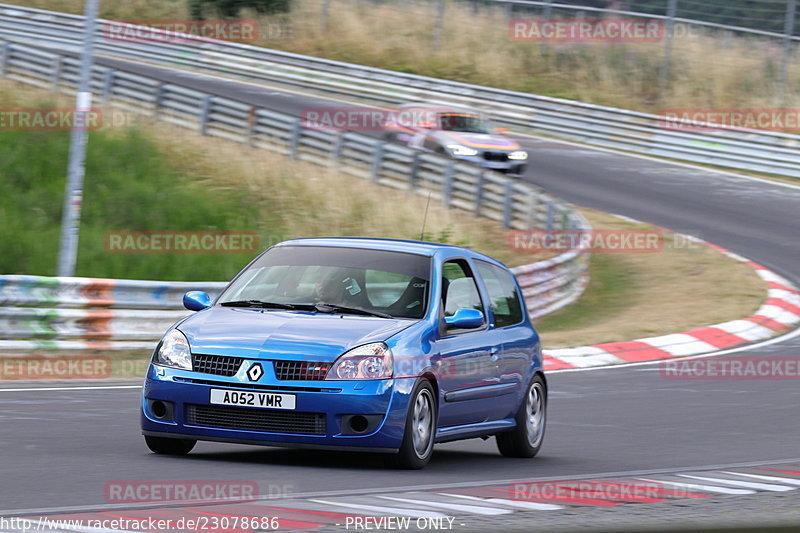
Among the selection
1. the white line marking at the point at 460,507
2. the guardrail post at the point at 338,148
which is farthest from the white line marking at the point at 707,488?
the guardrail post at the point at 338,148

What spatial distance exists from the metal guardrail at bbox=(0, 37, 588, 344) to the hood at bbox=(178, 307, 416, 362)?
6218 millimetres

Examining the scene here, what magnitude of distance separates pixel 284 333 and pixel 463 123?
80.3 feet

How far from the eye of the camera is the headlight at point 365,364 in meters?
7.88

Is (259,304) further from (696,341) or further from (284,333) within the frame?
(696,341)

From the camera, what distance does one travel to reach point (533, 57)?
152ft

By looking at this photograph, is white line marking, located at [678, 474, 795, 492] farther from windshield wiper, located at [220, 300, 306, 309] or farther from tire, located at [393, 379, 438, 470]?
windshield wiper, located at [220, 300, 306, 309]

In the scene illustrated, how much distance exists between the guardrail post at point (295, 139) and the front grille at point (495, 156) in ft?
16.1

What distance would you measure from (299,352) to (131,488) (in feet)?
4.64

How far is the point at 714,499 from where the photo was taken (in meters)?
7.57

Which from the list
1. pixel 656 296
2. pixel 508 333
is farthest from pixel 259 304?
pixel 656 296

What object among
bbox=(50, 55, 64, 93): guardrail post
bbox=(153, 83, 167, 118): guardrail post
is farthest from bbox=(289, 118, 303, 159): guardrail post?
bbox=(50, 55, 64, 93): guardrail post

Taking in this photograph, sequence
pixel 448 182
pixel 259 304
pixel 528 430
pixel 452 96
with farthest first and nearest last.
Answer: pixel 452 96 < pixel 448 182 < pixel 528 430 < pixel 259 304

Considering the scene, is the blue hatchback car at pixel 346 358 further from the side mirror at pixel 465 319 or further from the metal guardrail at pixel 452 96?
the metal guardrail at pixel 452 96

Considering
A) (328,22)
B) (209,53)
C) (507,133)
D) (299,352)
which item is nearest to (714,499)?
(299,352)
